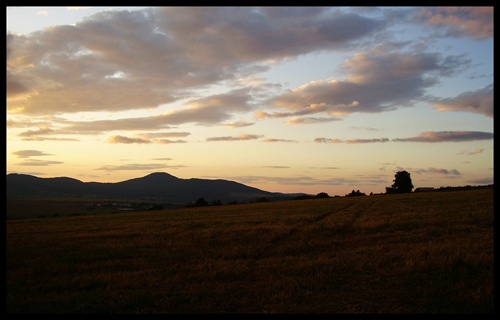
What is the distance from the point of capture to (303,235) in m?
25.0

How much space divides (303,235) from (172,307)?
48.8 feet

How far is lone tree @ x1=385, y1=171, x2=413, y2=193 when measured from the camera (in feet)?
394

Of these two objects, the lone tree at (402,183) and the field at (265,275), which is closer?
the field at (265,275)

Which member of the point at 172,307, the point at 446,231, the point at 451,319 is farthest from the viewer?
the point at 446,231

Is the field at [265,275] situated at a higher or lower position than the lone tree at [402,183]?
lower

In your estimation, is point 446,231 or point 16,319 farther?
point 446,231

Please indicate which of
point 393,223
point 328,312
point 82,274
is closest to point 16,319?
point 82,274

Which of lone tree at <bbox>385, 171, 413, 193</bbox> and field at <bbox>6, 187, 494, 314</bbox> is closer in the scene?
field at <bbox>6, 187, 494, 314</bbox>

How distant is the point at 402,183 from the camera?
121 metres

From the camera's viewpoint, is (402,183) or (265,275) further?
(402,183)

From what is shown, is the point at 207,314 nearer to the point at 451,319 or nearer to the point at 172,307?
the point at 172,307

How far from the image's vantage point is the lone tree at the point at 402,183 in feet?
394

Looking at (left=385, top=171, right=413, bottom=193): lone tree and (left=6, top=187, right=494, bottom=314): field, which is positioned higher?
(left=385, top=171, right=413, bottom=193): lone tree

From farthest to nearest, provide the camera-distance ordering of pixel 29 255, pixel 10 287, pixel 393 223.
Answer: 1. pixel 393 223
2. pixel 29 255
3. pixel 10 287
